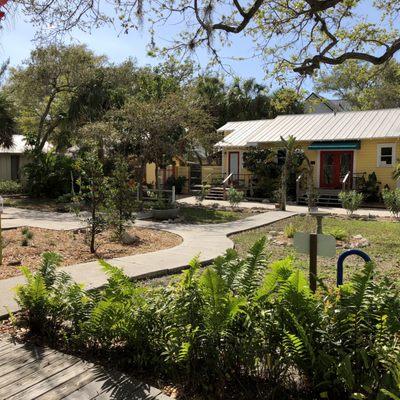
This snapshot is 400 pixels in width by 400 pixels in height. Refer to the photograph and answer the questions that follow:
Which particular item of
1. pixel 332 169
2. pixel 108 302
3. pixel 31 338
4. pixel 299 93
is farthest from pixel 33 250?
pixel 332 169

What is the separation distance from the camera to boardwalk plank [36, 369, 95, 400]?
10.5 ft

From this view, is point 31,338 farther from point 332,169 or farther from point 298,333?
point 332,169

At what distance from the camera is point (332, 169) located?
24.2 m

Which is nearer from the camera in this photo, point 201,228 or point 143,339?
point 143,339

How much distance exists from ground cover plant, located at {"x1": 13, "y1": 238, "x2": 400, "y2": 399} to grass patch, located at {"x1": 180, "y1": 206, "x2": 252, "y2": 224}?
1132 centimetres

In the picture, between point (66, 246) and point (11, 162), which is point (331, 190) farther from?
point (11, 162)

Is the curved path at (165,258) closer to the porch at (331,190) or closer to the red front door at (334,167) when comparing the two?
the porch at (331,190)

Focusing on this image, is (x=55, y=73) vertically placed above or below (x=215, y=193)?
above

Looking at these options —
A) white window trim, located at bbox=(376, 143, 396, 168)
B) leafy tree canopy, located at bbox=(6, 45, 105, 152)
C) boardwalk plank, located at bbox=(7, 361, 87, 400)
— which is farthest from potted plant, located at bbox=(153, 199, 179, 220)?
white window trim, located at bbox=(376, 143, 396, 168)

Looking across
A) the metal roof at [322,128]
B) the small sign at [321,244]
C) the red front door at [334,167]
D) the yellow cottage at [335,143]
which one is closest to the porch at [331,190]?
the yellow cottage at [335,143]

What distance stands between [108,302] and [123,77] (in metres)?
21.4

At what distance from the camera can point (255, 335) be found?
3.23 meters

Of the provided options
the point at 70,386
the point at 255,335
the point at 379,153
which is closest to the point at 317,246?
the point at 255,335

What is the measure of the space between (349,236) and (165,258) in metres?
5.79
